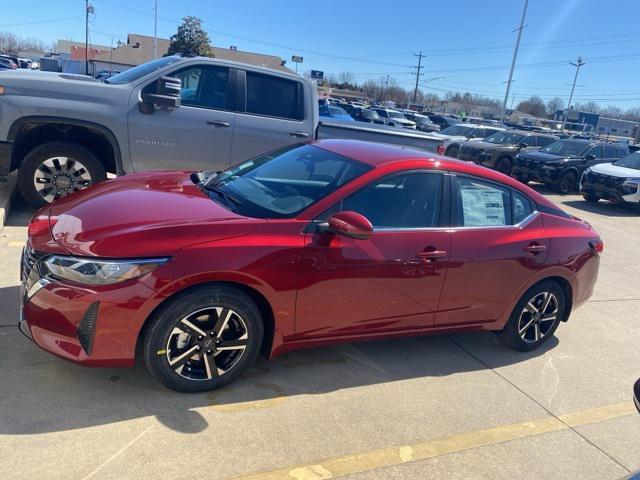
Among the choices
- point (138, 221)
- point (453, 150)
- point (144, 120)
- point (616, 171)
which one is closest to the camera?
point (138, 221)

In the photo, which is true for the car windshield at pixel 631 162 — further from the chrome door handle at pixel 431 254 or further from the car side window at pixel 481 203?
the chrome door handle at pixel 431 254

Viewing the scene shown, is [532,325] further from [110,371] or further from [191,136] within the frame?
[191,136]

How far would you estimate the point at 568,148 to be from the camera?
17.0m

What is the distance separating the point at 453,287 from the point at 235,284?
1700 mm

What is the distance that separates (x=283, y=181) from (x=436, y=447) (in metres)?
2.10

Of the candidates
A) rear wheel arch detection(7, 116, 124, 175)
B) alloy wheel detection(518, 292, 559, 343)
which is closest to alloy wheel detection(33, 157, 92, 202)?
rear wheel arch detection(7, 116, 124, 175)

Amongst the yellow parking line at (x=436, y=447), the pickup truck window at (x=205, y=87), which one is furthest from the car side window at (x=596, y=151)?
the yellow parking line at (x=436, y=447)

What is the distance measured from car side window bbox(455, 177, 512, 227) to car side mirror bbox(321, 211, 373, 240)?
39.9 inches

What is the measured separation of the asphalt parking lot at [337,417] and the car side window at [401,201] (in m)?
1.14

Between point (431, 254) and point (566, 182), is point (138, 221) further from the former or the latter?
point (566, 182)

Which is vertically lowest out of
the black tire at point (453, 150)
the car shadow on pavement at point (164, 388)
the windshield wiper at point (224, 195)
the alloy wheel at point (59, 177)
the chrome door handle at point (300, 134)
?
the car shadow on pavement at point (164, 388)

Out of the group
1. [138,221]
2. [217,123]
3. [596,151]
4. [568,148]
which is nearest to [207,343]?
[138,221]

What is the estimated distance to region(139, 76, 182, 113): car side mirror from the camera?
613 centimetres

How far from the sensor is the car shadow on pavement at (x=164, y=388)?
3.03 meters
